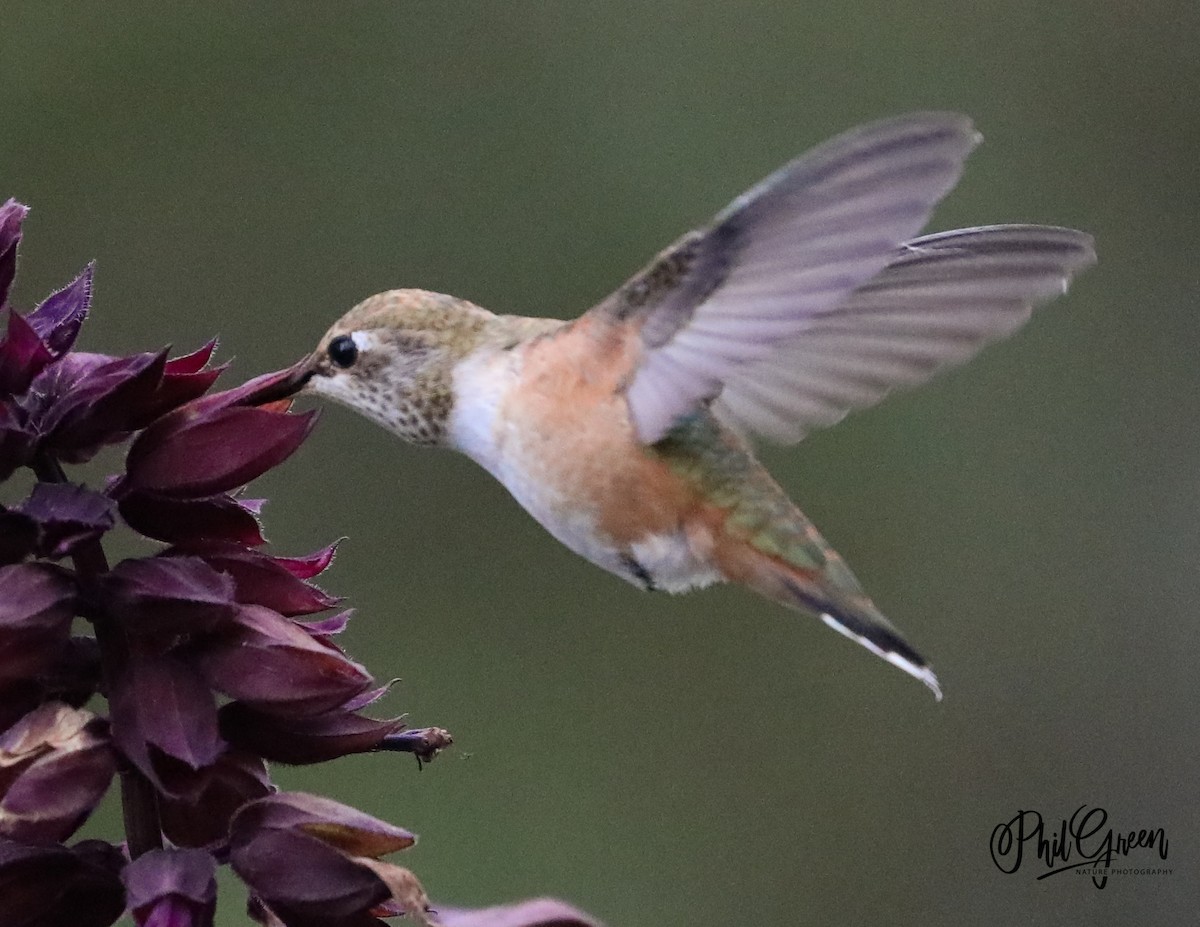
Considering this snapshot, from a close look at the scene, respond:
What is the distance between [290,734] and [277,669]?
0.19ft

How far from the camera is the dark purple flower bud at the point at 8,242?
924mm

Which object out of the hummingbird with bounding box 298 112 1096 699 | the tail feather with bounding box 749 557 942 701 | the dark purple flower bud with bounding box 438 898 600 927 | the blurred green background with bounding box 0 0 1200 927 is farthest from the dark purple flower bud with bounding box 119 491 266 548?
the blurred green background with bounding box 0 0 1200 927

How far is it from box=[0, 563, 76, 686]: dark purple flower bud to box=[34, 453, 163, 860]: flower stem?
0.02m

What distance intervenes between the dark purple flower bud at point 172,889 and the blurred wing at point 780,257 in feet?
1.88

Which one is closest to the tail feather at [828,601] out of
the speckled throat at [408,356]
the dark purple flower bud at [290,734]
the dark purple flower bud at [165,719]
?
the speckled throat at [408,356]

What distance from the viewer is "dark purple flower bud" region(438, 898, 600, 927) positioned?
3.12 ft

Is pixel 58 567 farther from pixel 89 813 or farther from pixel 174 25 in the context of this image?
pixel 174 25

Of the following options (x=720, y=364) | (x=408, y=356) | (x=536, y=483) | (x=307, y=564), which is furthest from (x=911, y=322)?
(x=307, y=564)

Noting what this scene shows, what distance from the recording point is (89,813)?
2.85 feet

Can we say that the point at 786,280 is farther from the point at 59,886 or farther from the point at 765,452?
the point at 765,452

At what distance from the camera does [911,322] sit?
51.1 inches

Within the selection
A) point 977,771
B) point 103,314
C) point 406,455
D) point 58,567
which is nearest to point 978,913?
point 977,771

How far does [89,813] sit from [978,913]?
9.14 ft

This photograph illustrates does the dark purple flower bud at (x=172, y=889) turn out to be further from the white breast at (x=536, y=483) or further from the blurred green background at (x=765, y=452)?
the blurred green background at (x=765, y=452)
